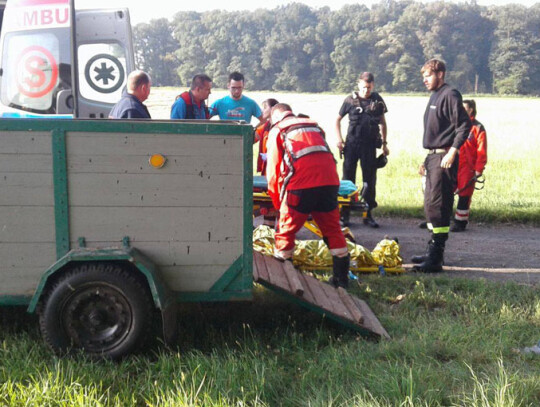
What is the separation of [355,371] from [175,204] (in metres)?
1.50

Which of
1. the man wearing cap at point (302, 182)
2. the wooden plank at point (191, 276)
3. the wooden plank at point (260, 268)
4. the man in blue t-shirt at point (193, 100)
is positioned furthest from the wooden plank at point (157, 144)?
the man in blue t-shirt at point (193, 100)

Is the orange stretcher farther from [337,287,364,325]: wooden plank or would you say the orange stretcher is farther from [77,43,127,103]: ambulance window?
[77,43,127,103]: ambulance window

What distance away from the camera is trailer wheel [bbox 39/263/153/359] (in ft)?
12.4

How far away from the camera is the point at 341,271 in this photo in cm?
555

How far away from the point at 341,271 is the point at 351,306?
0.91 metres

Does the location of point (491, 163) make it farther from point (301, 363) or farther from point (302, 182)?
point (301, 363)

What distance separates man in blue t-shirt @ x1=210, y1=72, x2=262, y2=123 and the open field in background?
2.70 m

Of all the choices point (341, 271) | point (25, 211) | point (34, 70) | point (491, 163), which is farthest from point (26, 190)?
point (491, 163)

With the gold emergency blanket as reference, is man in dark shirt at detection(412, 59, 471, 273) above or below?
above

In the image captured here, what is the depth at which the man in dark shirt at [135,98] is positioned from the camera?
17.9 feet

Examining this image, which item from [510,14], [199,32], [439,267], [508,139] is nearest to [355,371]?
[439,267]

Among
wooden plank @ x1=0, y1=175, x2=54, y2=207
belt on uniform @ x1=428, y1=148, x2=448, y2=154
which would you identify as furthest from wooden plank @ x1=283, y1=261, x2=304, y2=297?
belt on uniform @ x1=428, y1=148, x2=448, y2=154

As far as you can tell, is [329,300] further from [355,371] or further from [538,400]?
[538,400]

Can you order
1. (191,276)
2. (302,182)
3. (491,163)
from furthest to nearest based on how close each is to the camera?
(491,163), (302,182), (191,276)
